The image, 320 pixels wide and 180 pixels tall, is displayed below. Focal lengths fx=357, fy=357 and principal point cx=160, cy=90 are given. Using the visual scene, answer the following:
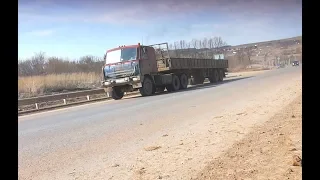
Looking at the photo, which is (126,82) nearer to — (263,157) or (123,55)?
(123,55)

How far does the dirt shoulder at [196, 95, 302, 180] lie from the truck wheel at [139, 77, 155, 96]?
41.4 feet

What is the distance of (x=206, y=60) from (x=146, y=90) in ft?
33.8

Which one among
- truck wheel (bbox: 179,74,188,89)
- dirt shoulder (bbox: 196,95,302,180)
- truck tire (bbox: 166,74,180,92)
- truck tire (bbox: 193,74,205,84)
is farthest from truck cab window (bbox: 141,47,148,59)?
dirt shoulder (bbox: 196,95,302,180)

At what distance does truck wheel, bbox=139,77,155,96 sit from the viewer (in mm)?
20341

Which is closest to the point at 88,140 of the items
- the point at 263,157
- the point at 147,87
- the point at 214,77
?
the point at 263,157

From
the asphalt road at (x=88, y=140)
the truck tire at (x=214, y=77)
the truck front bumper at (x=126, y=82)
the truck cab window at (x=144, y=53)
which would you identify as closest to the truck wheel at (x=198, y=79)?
the truck tire at (x=214, y=77)

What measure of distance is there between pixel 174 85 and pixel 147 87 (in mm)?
3104

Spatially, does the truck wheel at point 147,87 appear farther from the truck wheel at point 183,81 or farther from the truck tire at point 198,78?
the truck tire at point 198,78

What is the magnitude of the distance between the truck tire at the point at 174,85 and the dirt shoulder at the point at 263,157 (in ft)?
49.8

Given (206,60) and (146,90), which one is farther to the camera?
(206,60)

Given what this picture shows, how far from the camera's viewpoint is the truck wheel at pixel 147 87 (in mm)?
20341

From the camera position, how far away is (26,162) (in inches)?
247
